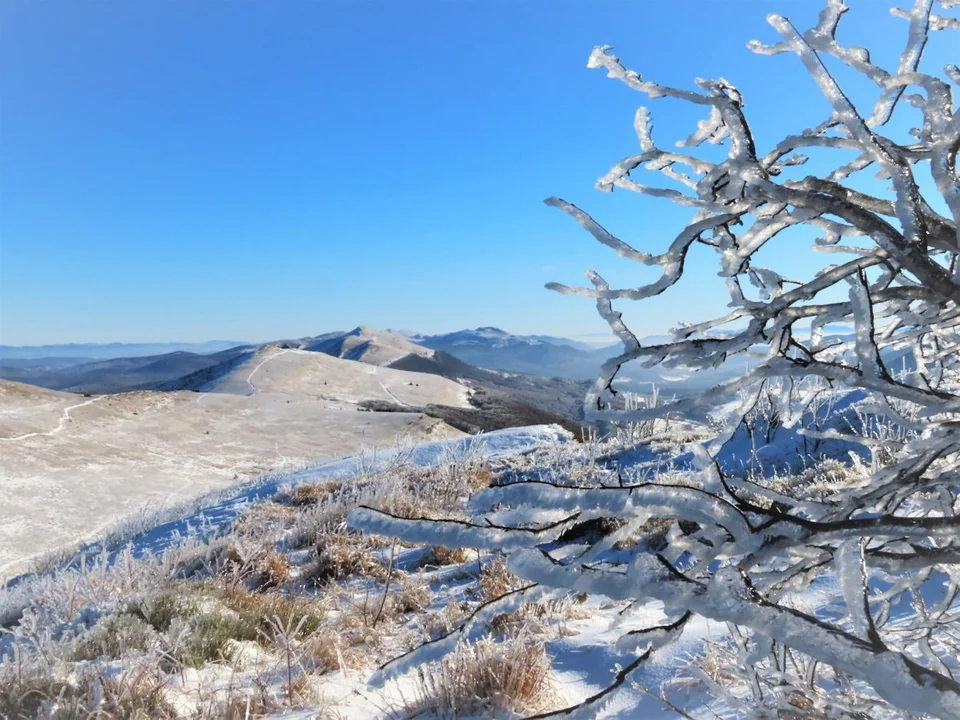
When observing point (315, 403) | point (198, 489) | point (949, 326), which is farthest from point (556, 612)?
point (315, 403)

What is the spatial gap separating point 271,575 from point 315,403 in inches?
1049

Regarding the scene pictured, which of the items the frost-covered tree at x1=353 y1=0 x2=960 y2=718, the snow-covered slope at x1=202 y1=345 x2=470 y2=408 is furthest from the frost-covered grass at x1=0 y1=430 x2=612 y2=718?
the snow-covered slope at x1=202 y1=345 x2=470 y2=408

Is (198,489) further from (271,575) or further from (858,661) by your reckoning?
(858,661)

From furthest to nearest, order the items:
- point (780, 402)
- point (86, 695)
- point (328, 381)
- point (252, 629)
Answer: point (328, 381) → point (252, 629) → point (86, 695) → point (780, 402)

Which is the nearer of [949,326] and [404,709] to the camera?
[949,326]

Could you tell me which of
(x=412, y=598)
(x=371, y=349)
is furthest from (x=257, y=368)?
(x=371, y=349)

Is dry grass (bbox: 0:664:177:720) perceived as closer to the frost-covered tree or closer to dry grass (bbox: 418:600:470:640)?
dry grass (bbox: 418:600:470:640)

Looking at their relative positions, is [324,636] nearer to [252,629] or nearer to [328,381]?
[252,629]

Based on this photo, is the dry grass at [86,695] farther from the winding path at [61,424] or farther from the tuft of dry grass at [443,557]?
the winding path at [61,424]

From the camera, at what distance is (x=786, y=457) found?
8.60 meters

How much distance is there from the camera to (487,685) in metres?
2.53

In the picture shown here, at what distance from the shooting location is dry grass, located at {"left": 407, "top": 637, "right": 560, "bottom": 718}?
2.41 meters

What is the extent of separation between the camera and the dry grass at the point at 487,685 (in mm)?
2410

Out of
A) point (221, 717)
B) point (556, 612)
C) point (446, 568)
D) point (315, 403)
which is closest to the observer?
point (221, 717)
